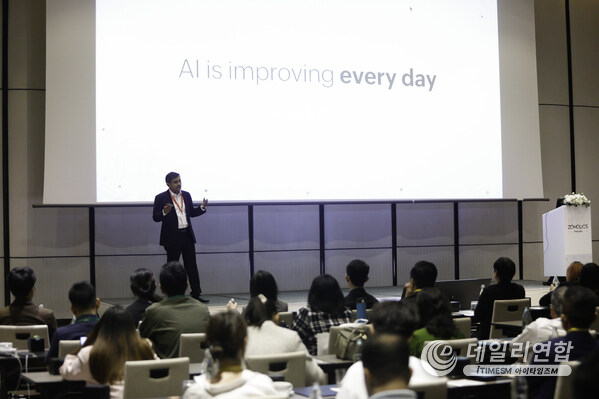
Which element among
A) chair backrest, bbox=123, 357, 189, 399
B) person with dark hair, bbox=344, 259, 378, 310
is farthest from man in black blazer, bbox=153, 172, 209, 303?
chair backrest, bbox=123, 357, 189, 399

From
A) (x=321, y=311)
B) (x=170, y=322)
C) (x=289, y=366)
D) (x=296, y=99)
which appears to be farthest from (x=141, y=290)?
(x=296, y=99)

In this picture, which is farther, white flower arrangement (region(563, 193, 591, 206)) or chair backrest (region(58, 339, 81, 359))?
white flower arrangement (region(563, 193, 591, 206))

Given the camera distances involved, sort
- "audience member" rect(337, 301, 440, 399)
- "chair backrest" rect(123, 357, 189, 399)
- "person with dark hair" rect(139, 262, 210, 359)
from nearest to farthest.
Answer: "audience member" rect(337, 301, 440, 399) → "chair backrest" rect(123, 357, 189, 399) → "person with dark hair" rect(139, 262, 210, 359)

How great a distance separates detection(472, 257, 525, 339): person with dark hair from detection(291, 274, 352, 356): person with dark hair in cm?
159

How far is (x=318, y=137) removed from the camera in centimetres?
878

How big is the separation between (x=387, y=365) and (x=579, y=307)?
4.69 feet

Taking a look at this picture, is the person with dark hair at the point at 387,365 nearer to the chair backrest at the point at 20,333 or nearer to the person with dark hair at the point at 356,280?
Answer: the chair backrest at the point at 20,333

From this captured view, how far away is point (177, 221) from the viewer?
781 centimetres

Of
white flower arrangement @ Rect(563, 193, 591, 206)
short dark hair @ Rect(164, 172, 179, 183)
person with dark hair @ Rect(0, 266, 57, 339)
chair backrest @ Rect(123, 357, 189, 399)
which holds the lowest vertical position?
chair backrest @ Rect(123, 357, 189, 399)

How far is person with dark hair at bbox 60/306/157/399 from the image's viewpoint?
11.4 ft

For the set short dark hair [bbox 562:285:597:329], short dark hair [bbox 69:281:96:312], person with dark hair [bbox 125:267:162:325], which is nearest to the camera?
short dark hair [bbox 562:285:597:329]

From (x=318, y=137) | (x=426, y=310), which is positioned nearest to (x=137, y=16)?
(x=318, y=137)

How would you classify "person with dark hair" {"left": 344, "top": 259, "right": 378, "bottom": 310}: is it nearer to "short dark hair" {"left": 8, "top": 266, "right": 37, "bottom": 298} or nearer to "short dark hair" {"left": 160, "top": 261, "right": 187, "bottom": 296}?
"short dark hair" {"left": 160, "top": 261, "right": 187, "bottom": 296}

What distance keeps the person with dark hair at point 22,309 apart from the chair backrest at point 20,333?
0.68 feet
